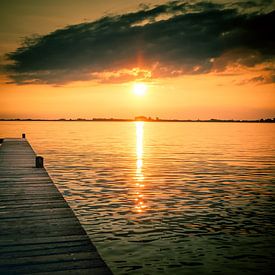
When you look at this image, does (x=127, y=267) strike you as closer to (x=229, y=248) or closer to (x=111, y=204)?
(x=229, y=248)

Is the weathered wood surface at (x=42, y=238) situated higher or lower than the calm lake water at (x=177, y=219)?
higher

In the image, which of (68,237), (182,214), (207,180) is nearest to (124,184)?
(207,180)

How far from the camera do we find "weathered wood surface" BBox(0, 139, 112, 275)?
6531 mm

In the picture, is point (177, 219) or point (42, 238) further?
point (177, 219)

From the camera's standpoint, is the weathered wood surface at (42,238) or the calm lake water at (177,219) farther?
the calm lake water at (177,219)

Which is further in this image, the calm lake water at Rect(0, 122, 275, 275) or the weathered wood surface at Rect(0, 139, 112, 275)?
the calm lake water at Rect(0, 122, 275, 275)

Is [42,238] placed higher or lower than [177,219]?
higher

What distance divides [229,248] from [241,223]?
9.45 feet

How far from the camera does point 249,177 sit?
26.1 m

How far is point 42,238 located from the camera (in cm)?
809

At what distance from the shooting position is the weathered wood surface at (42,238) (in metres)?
6.53

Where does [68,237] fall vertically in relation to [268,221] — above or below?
above

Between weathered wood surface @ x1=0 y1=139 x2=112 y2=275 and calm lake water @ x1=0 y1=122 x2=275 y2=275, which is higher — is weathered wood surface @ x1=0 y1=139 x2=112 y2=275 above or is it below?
above

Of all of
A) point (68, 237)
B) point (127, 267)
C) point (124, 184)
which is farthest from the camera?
point (124, 184)
